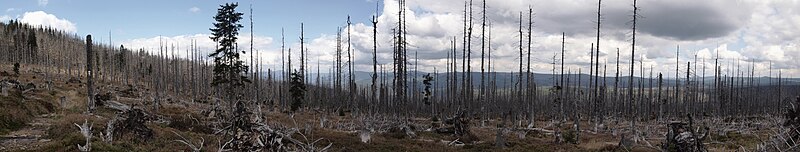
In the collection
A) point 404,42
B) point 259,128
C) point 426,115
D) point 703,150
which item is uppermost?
point 404,42

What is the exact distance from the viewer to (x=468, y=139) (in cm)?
2850

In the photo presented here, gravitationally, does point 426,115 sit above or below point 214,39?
below

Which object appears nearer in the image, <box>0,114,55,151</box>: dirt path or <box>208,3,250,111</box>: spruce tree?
<box>0,114,55,151</box>: dirt path

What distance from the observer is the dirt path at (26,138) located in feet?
51.3

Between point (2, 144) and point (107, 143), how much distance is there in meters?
3.52

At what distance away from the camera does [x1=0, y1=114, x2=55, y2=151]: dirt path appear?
51.3ft

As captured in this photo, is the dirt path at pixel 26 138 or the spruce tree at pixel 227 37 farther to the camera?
the spruce tree at pixel 227 37

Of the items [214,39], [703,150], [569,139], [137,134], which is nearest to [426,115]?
[214,39]

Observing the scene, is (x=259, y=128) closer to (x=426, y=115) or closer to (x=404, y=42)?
(x=404, y=42)

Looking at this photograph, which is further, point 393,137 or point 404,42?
point 404,42

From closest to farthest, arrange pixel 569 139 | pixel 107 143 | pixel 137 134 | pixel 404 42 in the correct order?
pixel 107 143
pixel 137 134
pixel 569 139
pixel 404 42

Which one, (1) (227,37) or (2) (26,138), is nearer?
(2) (26,138)

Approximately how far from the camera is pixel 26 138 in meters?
18.0

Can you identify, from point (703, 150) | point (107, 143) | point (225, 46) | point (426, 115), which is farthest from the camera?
point (426, 115)
